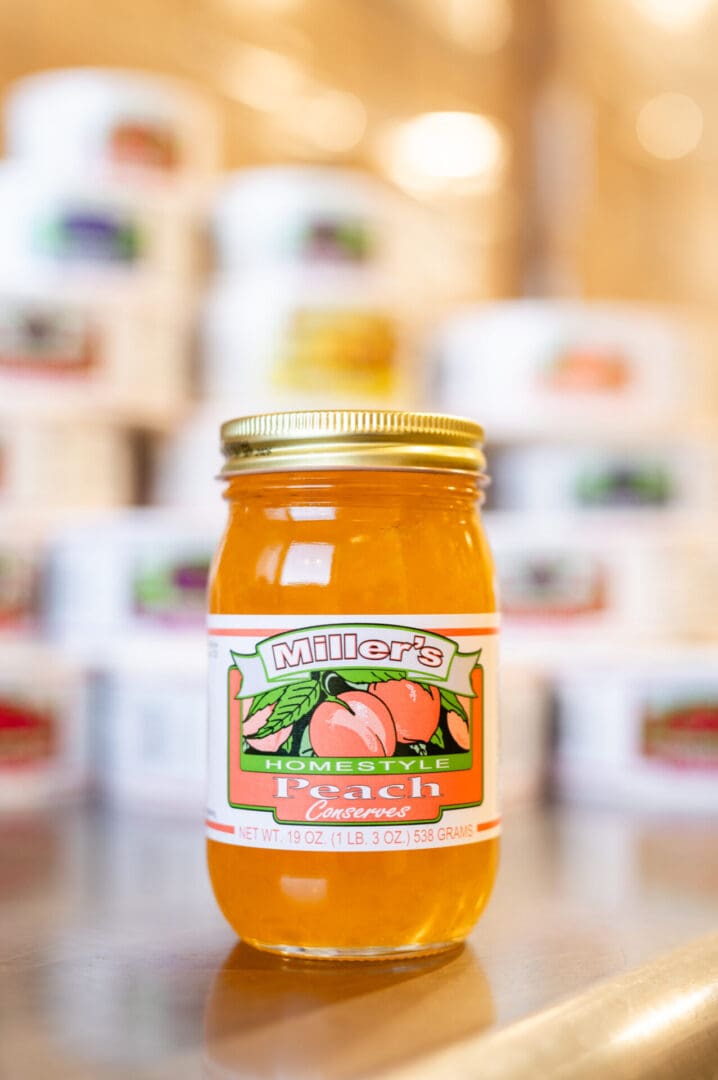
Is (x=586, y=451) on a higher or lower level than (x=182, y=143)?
lower

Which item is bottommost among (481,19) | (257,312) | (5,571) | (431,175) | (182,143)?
(5,571)

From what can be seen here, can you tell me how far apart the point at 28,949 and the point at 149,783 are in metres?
0.45

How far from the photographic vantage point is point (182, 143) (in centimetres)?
135

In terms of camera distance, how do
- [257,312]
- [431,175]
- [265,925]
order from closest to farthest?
[265,925] → [257,312] → [431,175]

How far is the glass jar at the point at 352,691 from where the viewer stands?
0.61 m

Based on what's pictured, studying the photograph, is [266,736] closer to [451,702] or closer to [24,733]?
[451,702]

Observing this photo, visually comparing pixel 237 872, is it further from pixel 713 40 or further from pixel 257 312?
pixel 713 40

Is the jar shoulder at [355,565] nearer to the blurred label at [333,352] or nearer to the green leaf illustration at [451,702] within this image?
the green leaf illustration at [451,702]

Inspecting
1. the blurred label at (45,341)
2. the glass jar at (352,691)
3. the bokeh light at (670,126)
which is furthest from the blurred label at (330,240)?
the bokeh light at (670,126)

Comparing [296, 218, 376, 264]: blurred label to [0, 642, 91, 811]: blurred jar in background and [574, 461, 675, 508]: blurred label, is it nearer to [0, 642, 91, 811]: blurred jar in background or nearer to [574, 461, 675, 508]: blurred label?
[574, 461, 675, 508]: blurred label

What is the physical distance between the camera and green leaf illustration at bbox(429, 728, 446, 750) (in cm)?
62

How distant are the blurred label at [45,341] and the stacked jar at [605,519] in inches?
17.3

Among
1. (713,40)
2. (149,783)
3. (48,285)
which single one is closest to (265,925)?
(149,783)

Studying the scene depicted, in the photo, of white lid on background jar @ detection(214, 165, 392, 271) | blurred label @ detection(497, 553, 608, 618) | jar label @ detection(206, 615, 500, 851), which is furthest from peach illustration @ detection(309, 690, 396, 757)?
white lid on background jar @ detection(214, 165, 392, 271)
